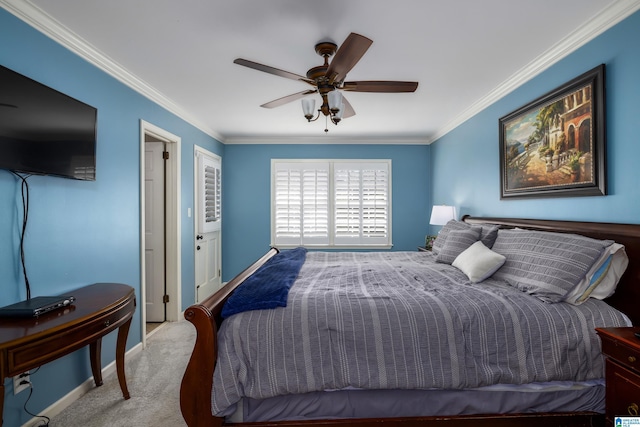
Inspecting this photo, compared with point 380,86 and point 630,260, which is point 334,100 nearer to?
point 380,86

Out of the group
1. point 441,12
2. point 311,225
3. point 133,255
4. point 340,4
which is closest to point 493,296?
point 441,12

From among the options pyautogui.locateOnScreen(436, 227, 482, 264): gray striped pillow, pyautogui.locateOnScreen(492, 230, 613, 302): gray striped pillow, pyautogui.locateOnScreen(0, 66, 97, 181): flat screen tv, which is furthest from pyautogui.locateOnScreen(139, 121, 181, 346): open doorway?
pyautogui.locateOnScreen(492, 230, 613, 302): gray striped pillow

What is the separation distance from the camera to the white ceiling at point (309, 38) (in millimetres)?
1966

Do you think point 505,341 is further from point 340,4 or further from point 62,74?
point 62,74

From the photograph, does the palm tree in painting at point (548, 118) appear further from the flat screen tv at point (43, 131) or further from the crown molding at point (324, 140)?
the flat screen tv at point (43, 131)

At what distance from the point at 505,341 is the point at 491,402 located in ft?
1.07

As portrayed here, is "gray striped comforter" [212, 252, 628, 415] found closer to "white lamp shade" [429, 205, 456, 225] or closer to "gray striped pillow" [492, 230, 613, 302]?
"gray striped pillow" [492, 230, 613, 302]

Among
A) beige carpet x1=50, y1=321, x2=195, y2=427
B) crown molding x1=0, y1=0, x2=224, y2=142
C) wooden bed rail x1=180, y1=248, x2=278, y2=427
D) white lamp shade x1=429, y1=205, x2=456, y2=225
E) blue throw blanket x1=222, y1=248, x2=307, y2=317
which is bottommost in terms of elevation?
beige carpet x1=50, y1=321, x2=195, y2=427

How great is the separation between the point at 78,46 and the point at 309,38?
1.61m

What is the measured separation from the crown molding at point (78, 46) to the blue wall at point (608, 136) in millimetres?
3441

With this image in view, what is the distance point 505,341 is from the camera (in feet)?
5.61

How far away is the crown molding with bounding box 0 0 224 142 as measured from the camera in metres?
1.91

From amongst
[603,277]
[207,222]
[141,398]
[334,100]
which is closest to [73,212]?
[141,398]

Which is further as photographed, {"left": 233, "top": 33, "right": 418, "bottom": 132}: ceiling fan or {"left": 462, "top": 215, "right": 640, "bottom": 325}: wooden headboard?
{"left": 233, "top": 33, "right": 418, "bottom": 132}: ceiling fan
